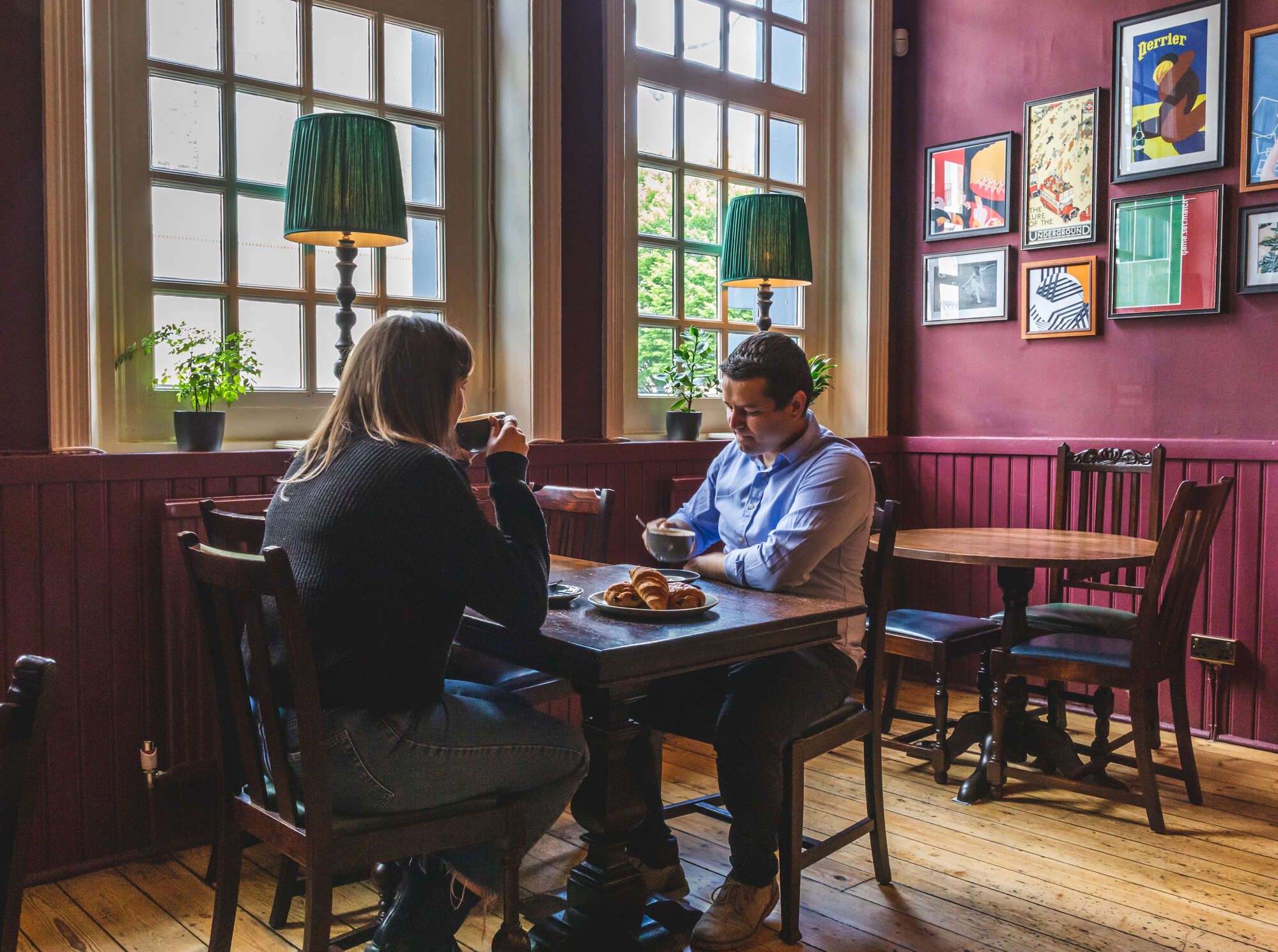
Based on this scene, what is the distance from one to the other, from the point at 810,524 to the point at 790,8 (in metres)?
3.20

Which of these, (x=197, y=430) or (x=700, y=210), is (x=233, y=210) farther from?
(x=700, y=210)

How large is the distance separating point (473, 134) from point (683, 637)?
2.37m

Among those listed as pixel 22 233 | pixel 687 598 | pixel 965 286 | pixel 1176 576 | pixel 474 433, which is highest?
pixel 965 286

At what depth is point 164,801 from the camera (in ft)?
8.97

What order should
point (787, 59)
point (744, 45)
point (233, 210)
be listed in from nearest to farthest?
point (233, 210) → point (744, 45) → point (787, 59)

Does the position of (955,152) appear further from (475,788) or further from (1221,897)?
(475,788)

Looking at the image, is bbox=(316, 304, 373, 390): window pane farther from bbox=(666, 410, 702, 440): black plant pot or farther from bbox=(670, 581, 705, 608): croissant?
bbox=(670, 581, 705, 608): croissant

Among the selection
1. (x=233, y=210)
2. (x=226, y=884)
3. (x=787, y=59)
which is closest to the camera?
(x=226, y=884)

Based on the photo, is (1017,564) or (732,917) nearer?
(732,917)

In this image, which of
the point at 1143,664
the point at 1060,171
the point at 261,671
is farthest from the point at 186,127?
the point at 1060,171

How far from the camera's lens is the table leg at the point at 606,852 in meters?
2.01

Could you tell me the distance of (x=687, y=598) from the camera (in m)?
1.96

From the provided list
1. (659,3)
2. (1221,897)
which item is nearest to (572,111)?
(659,3)

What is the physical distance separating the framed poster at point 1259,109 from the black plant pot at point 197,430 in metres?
3.46
